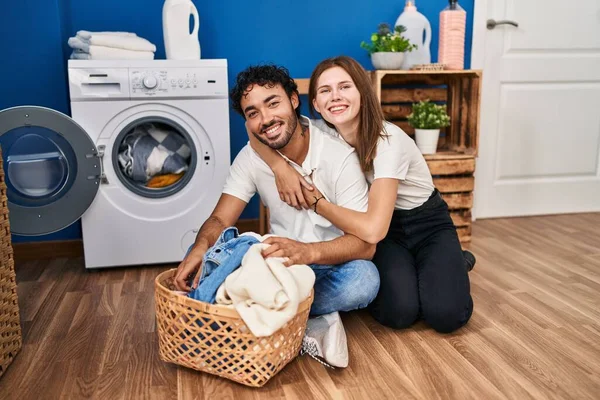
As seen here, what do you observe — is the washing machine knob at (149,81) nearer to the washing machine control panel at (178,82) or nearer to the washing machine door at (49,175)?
the washing machine control panel at (178,82)

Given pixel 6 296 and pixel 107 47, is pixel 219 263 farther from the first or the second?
pixel 107 47

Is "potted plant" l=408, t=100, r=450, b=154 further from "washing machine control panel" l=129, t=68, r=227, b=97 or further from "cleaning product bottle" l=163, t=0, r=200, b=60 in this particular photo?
"cleaning product bottle" l=163, t=0, r=200, b=60

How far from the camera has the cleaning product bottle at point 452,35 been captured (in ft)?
8.89

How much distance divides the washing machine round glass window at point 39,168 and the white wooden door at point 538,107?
6.71 ft

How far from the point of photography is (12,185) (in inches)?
87.8

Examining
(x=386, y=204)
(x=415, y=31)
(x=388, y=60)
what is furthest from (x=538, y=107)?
(x=386, y=204)

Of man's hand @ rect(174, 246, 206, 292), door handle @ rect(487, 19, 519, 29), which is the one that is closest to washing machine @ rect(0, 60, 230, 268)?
man's hand @ rect(174, 246, 206, 292)

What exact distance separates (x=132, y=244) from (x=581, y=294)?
1.72 m

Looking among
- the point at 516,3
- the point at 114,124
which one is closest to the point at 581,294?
the point at 516,3

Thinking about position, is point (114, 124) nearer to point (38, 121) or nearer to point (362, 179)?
point (38, 121)

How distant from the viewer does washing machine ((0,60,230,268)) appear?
2213 mm

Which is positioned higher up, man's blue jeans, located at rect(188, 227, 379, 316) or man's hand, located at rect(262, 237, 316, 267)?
man's hand, located at rect(262, 237, 316, 267)

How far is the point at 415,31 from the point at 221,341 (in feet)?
6.47

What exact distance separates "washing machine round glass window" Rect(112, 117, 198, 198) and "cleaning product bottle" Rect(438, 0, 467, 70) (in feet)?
4.20
